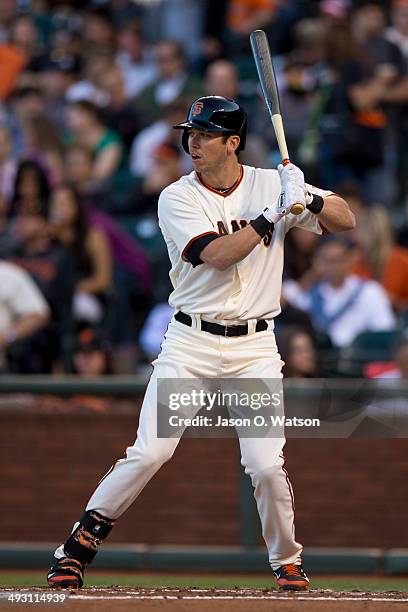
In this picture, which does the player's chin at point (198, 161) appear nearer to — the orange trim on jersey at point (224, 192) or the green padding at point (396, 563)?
the orange trim on jersey at point (224, 192)

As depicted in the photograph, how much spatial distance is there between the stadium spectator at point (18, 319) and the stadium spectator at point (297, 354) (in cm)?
166

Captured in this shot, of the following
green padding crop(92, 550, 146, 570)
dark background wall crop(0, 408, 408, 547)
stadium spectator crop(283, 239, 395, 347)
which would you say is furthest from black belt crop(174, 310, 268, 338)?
stadium spectator crop(283, 239, 395, 347)

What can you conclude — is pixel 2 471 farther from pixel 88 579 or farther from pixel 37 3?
pixel 37 3

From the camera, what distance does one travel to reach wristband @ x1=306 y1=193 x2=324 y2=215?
522 centimetres

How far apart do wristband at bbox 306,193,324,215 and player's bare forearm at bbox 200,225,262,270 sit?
26cm

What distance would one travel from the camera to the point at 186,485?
324 inches

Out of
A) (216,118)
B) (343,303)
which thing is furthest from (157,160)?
(216,118)

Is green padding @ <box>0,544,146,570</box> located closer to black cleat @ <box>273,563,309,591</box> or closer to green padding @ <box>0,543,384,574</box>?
green padding @ <box>0,543,384,574</box>

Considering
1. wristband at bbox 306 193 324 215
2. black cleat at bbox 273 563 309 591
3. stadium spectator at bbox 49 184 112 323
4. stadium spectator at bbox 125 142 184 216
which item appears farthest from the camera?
stadium spectator at bbox 125 142 184 216

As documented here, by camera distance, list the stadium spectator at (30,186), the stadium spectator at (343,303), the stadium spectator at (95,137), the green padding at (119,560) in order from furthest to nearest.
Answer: the stadium spectator at (95,137), the stadium spectator at (30,186), the stadium spectator at (343,303), the green padding at (119,560)

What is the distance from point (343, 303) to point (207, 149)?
11.8 feet

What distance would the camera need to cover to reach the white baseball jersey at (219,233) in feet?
17.6

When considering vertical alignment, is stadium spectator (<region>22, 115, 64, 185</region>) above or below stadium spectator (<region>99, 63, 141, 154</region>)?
below

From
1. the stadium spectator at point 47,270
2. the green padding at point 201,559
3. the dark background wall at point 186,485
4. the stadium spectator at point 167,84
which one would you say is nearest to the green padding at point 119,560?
the green padding at point 201,559
